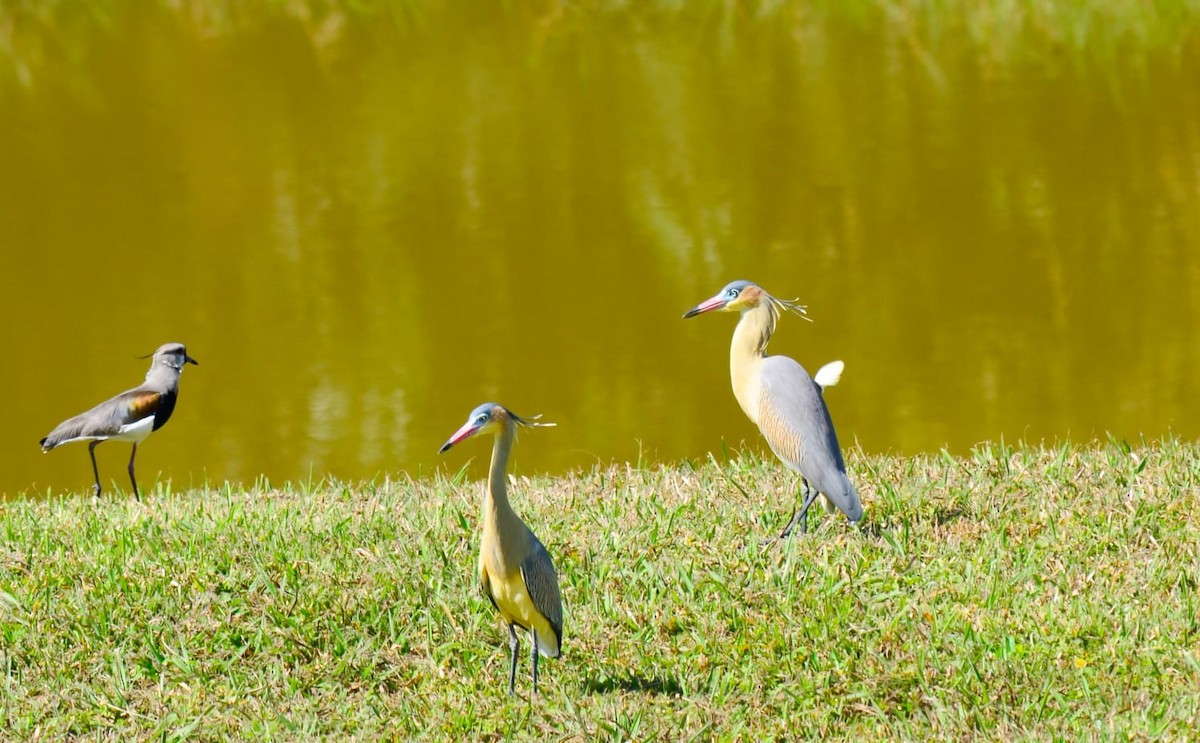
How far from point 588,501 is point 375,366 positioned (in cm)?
386

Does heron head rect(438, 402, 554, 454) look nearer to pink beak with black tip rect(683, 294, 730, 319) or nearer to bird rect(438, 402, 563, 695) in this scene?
bird rect(438, 402, 563, 695)

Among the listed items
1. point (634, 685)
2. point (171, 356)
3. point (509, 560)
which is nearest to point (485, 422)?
point (509, 560)

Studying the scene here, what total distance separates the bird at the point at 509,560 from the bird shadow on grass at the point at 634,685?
24cm

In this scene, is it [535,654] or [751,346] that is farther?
[751,346]

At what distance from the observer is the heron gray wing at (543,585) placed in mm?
4043

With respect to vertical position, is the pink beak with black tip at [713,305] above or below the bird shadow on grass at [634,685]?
above

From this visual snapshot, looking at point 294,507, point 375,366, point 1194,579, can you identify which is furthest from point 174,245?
point 1194,579

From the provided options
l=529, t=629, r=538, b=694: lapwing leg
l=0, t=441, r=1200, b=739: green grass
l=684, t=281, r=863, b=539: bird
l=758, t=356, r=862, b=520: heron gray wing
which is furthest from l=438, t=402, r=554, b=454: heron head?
l=758, t=356, r=862, b=520: heron gray wing

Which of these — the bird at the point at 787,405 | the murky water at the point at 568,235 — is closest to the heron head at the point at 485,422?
the bird at the point at 787,405

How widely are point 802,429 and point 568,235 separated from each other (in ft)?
18.8

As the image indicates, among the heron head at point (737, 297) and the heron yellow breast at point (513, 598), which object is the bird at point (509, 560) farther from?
the heron head at point (737, 297)

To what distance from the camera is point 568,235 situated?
34.5 feet

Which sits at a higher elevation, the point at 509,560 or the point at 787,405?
the point at 509,560

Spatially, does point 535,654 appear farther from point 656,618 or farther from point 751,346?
point 751,346
